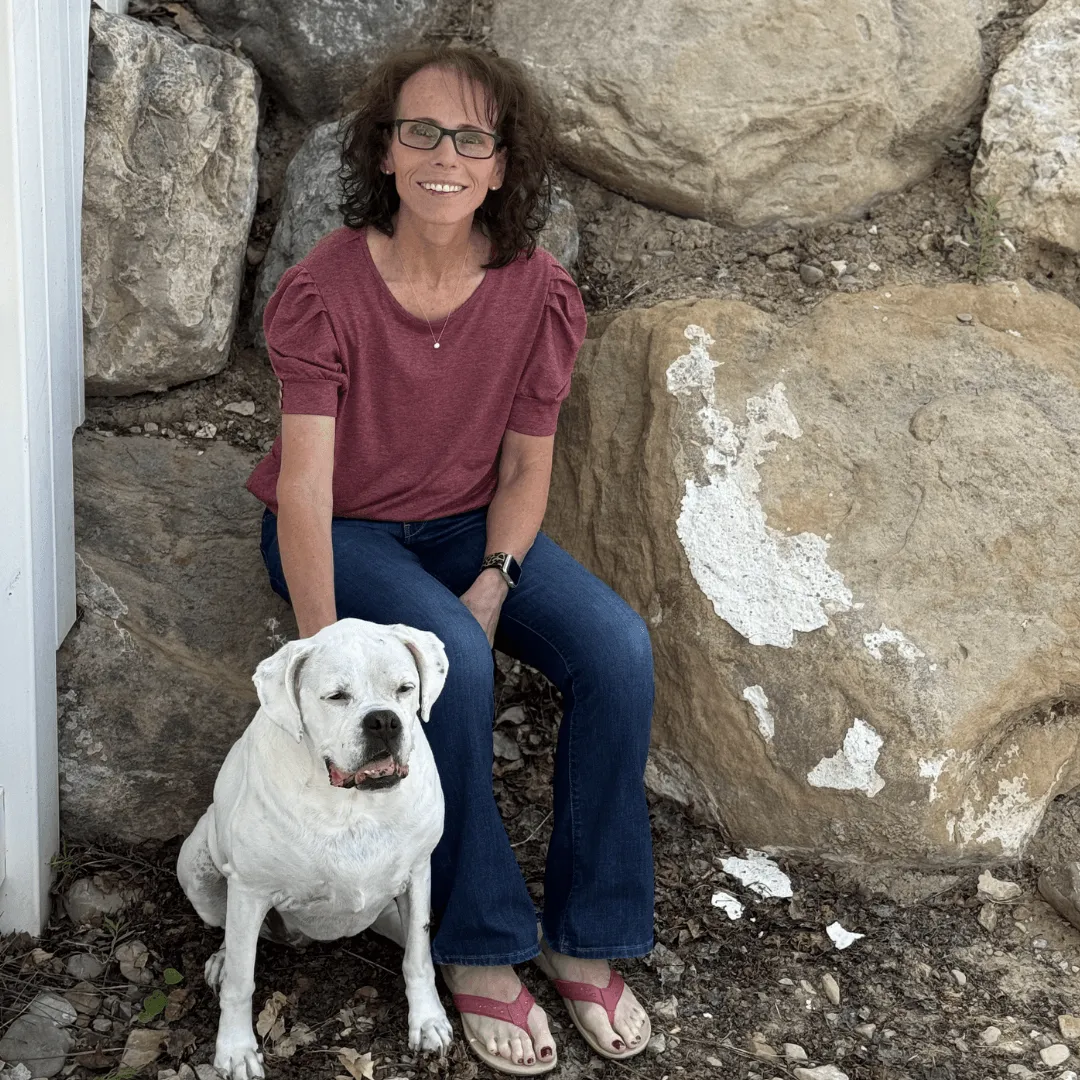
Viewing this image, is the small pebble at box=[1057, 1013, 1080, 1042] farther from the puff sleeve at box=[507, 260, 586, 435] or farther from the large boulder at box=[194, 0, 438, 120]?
the large boulder at box=[194, 0, 438, 120]

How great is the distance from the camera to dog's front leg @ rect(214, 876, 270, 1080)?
2.61 m

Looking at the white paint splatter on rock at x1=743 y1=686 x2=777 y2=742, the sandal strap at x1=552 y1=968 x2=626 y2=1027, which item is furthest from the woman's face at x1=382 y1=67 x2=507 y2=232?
the sandal strap at x1=552 y1=968 x2=626 y2=1027

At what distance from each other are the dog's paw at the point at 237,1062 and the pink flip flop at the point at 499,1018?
1.41 ft

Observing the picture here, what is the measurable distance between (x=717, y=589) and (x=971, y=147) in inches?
67.1

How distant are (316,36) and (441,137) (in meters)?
1.18

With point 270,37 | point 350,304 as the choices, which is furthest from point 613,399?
point 270,37

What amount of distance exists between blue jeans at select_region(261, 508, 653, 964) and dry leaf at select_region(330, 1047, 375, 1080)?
252mm

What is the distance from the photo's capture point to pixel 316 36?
3.85 m

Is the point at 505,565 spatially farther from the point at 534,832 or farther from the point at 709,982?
the point at 709,982

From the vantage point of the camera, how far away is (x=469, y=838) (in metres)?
2.82

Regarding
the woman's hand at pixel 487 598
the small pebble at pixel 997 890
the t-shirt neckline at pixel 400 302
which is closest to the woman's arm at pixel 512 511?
the woman's hand at pixel 487 598

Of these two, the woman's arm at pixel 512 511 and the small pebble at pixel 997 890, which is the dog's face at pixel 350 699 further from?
the small pebble at pixel 997 890

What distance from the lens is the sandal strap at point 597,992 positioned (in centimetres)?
287

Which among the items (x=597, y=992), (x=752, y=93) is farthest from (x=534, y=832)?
(x=752, y=93)
